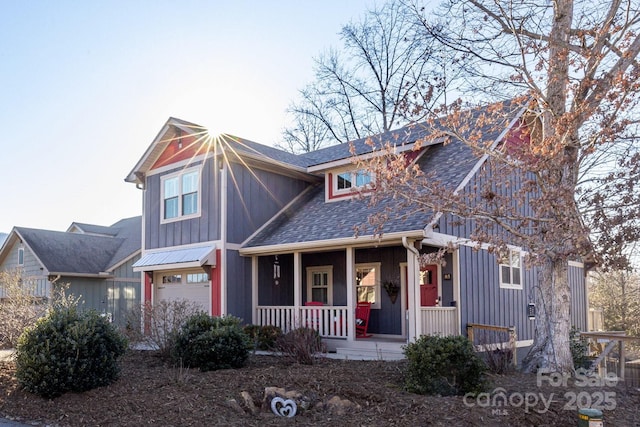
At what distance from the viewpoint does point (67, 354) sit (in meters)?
8.63

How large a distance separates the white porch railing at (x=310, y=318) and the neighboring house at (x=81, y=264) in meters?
10.4

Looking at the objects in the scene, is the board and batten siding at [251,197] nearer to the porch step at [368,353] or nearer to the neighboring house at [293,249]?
the neighboring house at [293,249]

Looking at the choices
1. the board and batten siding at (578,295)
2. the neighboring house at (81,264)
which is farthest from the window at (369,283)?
the neighboring house at (81,264)

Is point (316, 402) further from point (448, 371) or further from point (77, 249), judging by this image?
point (77, 249)

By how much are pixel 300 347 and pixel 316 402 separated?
329 cm

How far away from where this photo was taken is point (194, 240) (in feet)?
51.6

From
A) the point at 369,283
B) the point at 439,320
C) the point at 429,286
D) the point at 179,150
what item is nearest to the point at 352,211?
the point at 369,283

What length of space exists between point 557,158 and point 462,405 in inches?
174

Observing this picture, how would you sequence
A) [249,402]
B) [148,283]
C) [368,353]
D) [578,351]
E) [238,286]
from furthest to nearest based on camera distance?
[148,283]
[238,286]
[368,353]
[578,351]
[249,402]

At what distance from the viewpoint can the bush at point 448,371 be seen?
25.9 feet

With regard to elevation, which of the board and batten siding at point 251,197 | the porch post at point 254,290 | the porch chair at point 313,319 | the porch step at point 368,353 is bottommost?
the porch step at point 368,353

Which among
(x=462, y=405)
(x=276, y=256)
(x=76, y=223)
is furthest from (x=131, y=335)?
(x=76, y=223)

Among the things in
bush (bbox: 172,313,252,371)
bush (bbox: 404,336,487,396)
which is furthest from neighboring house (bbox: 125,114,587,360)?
bush (bbox: 404,336,487,396)

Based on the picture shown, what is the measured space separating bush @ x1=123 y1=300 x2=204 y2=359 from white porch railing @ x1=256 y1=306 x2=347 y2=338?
2964mm
